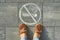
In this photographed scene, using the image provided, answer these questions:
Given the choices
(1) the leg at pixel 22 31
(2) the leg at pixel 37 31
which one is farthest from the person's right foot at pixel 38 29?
(1) the leg at pixel 22 31

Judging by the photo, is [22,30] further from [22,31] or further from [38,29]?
[38,29]

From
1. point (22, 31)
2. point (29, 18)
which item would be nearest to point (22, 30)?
point (22, 31)

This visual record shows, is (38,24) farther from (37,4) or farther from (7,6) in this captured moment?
(7,6)

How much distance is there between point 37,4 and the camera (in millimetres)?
5254

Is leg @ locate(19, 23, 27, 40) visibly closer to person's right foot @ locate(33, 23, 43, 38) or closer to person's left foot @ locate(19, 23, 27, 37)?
person's left foot @ locate(19, 23, 27, 37)

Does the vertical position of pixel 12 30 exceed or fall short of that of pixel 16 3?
it falls short

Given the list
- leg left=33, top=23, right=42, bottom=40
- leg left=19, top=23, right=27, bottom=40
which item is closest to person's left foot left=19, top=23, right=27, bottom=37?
leg left=19, top=23, right=27, bottom=40

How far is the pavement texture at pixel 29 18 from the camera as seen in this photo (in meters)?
5.25

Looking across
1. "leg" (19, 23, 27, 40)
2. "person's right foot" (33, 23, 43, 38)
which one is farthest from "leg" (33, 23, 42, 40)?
"leg" (19, 23, 27, 40)

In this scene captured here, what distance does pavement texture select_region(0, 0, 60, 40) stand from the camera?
17.2 feet

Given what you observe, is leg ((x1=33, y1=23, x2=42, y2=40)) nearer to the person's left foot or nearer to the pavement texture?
the pavement texture

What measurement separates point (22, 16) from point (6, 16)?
12.6 inches

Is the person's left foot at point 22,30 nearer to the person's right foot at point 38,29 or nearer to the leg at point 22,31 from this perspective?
the leg at point 22,31

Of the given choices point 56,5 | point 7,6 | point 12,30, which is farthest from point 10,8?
point 56,5
